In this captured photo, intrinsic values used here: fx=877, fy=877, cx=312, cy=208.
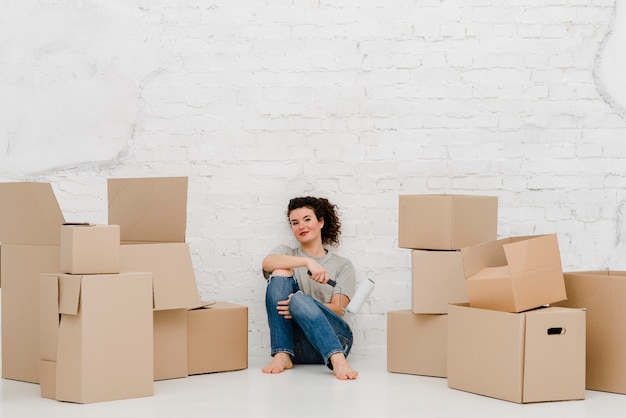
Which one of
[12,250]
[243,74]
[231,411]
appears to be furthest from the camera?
[243,74]

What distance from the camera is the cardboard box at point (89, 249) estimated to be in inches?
114

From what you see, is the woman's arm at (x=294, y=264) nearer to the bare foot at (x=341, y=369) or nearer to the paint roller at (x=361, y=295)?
the paint roller at (x=361, y=295)

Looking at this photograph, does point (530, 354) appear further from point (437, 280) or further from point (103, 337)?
point (103, 337)

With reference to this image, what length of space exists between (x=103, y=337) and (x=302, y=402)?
688mm

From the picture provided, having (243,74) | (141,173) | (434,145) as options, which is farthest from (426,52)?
(141,173)

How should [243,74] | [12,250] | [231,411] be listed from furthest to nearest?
[243,74] → [12,250] → [231,411]

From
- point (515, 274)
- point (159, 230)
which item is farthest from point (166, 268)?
point (515, 274)

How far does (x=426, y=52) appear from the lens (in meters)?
3.98

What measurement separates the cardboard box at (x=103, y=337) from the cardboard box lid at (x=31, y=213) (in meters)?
0.34

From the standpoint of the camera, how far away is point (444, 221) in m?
3.39

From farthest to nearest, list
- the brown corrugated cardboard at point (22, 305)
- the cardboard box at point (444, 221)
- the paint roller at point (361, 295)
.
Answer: the paint roller at point (361, 295) → the cardboard box at point (444, 221) → the brown corrugated cardboard at point (22, 305)

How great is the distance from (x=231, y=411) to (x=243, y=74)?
173cm

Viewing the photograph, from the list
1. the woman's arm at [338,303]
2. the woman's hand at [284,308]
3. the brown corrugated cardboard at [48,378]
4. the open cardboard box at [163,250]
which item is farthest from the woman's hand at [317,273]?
the brown corrugated cardboard at [48,378]

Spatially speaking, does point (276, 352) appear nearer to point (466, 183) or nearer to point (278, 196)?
point (278, 196)
